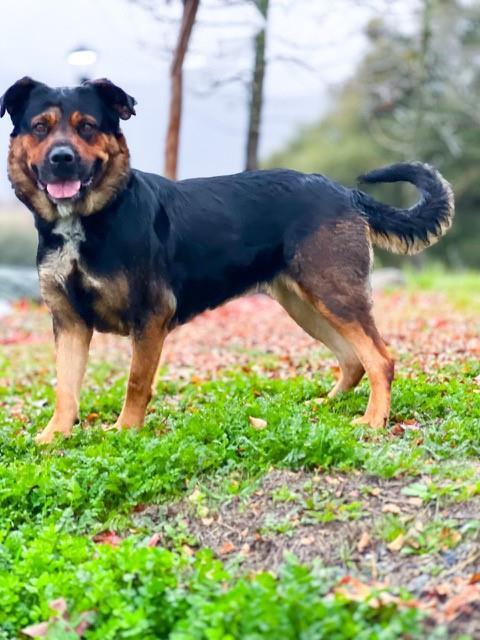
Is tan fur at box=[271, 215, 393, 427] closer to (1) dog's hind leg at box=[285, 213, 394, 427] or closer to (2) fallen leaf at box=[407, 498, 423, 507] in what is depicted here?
(1) dog's hind leg at box=[285, 213, 394, 427]

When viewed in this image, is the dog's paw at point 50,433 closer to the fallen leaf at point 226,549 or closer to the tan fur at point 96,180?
the tan fur at point 96,180

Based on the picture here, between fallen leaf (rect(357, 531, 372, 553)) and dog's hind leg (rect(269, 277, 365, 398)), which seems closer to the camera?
fallen leaf (rect(357, 531, 372, 553))

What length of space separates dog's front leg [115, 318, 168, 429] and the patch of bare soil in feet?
4.39

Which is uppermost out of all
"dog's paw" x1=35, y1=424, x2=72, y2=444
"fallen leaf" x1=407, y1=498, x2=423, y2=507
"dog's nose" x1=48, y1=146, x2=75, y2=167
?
"dog's nose" x1=48, y1=146, x2=75, y2=167

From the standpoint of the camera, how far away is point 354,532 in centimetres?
466

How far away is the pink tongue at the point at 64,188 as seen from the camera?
5.89 metres

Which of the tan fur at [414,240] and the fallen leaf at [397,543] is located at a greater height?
the tan fur at [414,240]

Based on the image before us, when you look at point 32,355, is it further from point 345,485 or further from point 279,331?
point 345,485

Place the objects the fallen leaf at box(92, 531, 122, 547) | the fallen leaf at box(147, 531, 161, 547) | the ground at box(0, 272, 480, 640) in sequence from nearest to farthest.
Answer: the ground at box(0, 272, 480, 640) < the fallen leaf at box(147, 531, 161, 547) < the fallen leaf at box(92, 531, 122, 547)

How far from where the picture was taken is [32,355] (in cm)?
1233

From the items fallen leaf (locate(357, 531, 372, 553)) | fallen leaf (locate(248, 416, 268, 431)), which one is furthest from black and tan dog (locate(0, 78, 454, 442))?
fallen leaf (locate(357, 531, 372, 553))

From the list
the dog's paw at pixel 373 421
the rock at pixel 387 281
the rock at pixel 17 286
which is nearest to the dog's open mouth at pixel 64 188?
the dog's paw at pixel 373 421

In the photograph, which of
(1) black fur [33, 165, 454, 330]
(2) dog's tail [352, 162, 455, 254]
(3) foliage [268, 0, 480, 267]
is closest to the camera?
(1) black fur [33, 165, 454, 330]

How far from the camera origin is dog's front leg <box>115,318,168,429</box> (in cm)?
630
